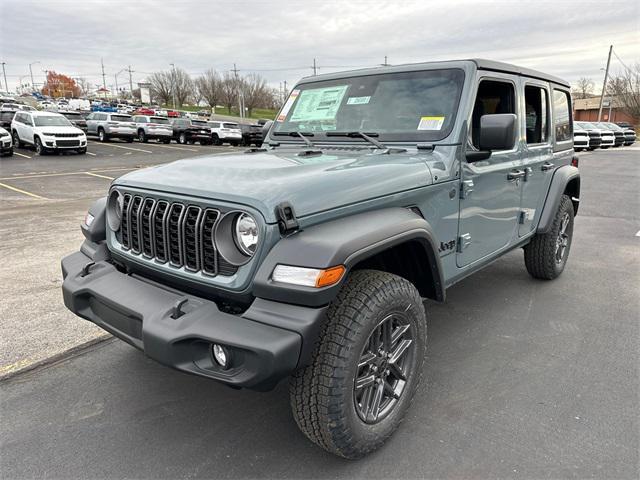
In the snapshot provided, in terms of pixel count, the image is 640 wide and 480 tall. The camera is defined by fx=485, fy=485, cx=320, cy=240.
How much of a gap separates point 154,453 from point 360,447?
3.37 feet

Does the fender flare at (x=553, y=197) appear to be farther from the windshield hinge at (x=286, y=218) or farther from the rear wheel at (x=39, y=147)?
the rear wheel at (x=39, y=147)

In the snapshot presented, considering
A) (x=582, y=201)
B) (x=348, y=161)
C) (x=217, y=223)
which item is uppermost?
(x=348, y=161)

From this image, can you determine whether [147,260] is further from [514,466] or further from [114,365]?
[514,466]

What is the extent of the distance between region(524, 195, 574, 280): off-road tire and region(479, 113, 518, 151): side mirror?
192cm

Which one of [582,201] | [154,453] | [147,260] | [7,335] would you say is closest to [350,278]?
[147,260]

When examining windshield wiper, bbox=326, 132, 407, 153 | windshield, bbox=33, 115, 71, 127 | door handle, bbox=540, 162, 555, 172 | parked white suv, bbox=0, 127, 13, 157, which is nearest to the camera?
windshield wiper, bbox=326, 132, 407, 153

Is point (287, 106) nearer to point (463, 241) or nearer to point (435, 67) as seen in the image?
point (435, 67)

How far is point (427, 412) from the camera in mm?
2748

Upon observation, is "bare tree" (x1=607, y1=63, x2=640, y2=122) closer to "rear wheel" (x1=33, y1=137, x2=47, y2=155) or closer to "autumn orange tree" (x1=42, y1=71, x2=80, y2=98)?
"rear wheel" (x1=33, y1=137, x2=47, y2=155)

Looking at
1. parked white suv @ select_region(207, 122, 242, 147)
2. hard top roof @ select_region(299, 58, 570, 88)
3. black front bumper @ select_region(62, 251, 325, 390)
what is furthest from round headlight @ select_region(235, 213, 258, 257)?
parked white suv @ select_region(207, 122, 242, 147)

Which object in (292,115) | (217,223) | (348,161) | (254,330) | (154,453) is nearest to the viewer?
(254,330)

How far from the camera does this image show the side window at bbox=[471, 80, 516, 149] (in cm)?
→ 326

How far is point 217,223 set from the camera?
2191 millimetres

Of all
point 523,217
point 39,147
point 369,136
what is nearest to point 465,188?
point 369,136
